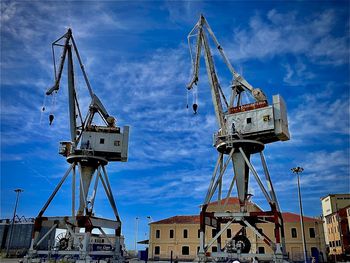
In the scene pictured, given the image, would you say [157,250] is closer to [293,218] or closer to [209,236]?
[209,236]

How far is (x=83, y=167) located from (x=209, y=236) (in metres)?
34.6

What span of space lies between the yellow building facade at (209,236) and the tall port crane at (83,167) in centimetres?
2571

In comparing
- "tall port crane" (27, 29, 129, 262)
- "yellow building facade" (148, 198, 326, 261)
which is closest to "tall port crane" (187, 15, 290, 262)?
"tall port crane" (27, 29, 129, 262)

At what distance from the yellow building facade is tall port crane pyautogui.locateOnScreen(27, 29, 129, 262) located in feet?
84.3

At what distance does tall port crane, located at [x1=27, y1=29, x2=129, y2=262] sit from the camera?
36.9 m

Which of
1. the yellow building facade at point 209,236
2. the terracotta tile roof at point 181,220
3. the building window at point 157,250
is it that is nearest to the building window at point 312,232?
the yellow building facade at point 209,236

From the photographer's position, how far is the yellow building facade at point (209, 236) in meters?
61.4

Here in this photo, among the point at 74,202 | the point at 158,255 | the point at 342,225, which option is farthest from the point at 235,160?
the point at 342,225

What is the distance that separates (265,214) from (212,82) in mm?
16365

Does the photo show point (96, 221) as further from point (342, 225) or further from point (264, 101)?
point (342, 225)

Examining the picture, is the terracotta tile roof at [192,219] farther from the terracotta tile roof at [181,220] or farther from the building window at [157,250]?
the building window at [157,250]

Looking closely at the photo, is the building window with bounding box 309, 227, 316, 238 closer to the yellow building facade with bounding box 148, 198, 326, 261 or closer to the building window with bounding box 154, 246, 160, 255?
the yellow building facade with bounding box 148, 198, 326, 261

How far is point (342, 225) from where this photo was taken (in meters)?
70.1

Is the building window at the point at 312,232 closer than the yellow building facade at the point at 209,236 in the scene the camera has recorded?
No
